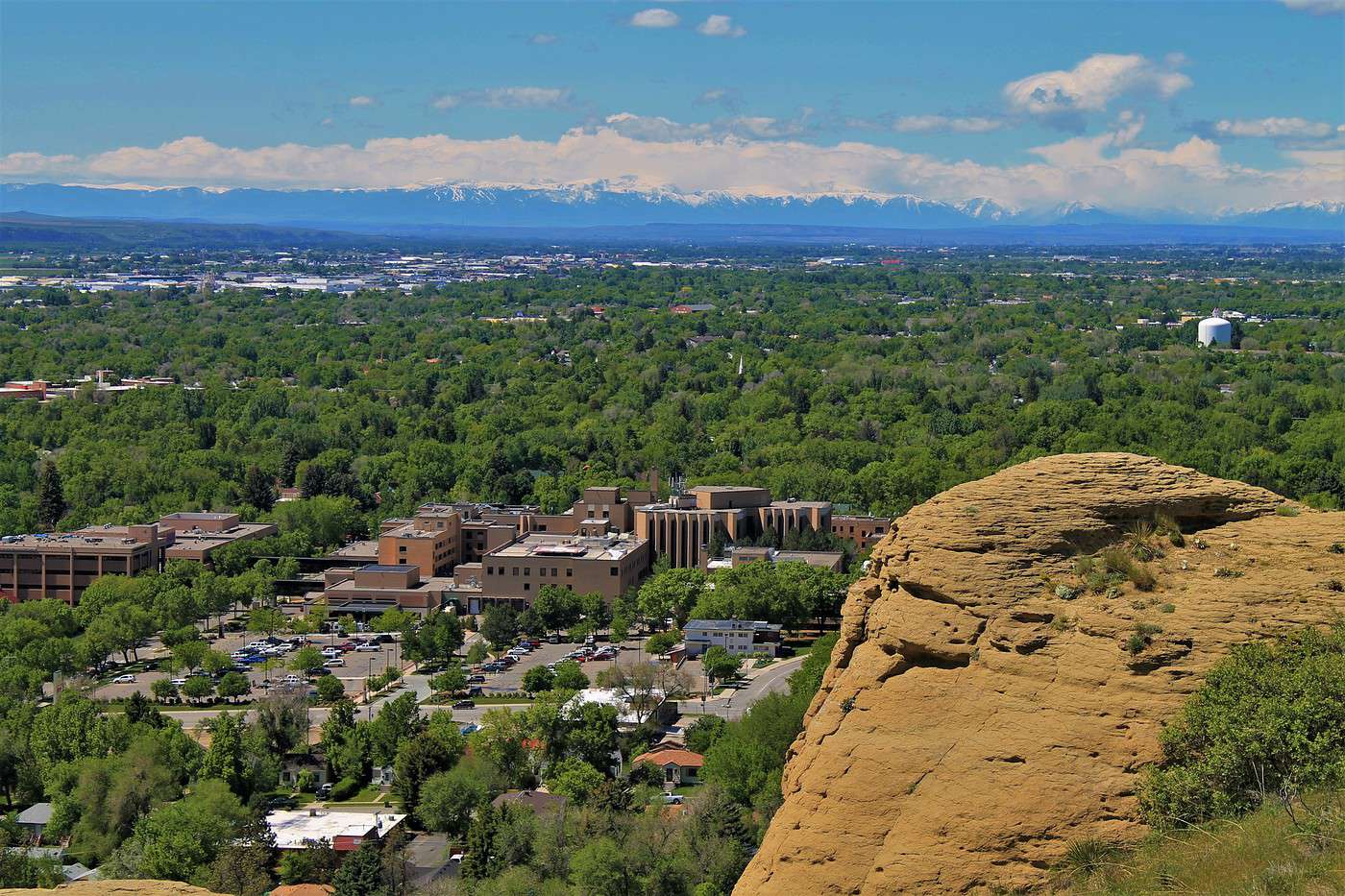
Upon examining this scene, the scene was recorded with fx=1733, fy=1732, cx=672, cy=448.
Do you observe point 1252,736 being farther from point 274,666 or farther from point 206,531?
point 206,531

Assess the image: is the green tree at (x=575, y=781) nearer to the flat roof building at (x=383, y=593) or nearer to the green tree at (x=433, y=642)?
the green tree at (x=433, y=642)

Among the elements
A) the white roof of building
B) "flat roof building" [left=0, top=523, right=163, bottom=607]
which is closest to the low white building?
the white roof of building

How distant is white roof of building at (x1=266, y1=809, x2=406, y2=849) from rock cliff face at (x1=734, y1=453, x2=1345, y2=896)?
81.7 ft

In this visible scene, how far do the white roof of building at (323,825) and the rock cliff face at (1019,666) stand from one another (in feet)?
81.7

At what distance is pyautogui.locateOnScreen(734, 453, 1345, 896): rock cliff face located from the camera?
13.4m

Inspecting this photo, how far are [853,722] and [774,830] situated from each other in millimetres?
1135

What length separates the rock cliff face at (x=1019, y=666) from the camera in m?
13.4

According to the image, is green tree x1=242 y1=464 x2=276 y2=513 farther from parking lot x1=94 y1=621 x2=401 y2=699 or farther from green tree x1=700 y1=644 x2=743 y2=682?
green tree x1=700 y1=644 x2=743 y2=682

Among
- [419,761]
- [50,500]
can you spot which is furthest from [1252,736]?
[50,500]

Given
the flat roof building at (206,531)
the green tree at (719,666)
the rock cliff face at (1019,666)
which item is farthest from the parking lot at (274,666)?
the rock cliff face at (1019,666)

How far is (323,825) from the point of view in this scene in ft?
127

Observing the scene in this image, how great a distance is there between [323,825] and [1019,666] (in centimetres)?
2777

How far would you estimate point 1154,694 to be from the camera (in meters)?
13.7

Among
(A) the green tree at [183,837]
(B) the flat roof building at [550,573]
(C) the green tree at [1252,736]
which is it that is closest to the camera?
(C) the green tree at [1252,736]
